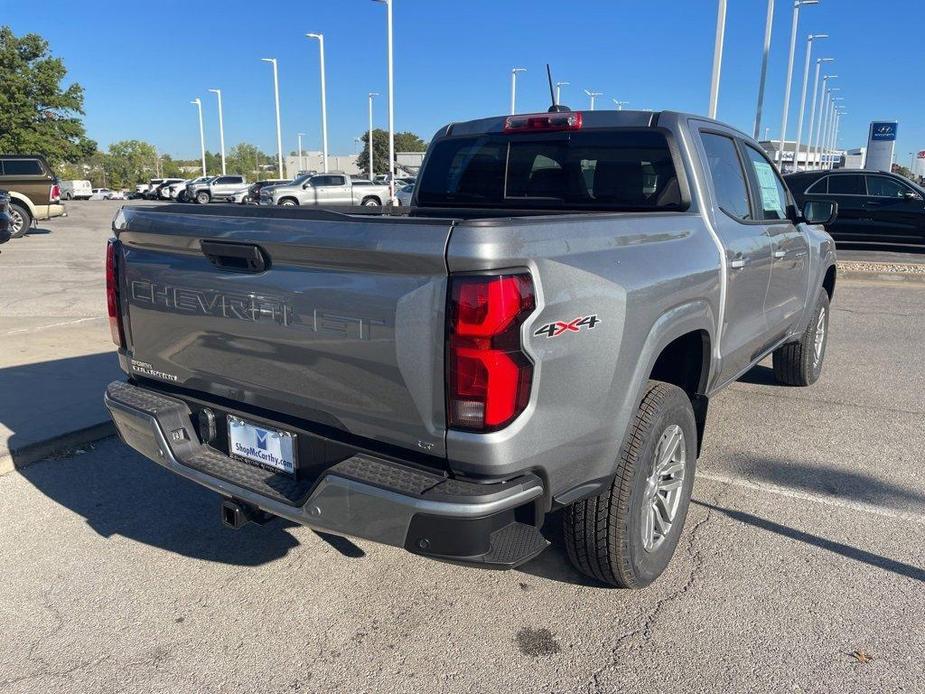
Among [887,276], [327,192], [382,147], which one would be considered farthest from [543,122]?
[382,147]

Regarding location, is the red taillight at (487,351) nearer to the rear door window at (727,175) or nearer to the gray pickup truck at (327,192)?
the rear door window at (727,175)

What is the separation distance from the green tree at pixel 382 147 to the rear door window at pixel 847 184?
64.4m

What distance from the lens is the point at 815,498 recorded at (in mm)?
4086

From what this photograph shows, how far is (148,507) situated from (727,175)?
3.61m

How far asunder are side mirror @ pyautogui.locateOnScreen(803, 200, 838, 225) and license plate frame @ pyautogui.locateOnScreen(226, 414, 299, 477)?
4.08 m

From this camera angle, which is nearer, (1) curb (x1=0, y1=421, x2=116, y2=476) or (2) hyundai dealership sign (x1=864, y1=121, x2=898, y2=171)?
(1) curb (x1=0, y1=421, x2=116, y2=476)

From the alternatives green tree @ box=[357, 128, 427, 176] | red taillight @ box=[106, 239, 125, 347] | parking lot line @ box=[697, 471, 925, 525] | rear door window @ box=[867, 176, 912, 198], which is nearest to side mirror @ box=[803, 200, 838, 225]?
parking lot line @ box=[697, 471, 925, 525]

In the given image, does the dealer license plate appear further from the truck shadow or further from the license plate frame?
the truck shadow

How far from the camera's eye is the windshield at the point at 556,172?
3738 mm

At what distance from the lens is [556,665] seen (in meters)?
2.70

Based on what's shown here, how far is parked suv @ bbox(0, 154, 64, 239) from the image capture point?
18.7 m

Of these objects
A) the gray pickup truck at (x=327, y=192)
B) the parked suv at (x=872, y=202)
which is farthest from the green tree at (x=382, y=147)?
the parked suv at (x=872, y=202)

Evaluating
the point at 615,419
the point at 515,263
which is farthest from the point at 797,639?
the point at 515,263

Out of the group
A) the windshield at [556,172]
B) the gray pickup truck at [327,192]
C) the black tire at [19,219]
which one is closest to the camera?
the windshield at [556,172]
